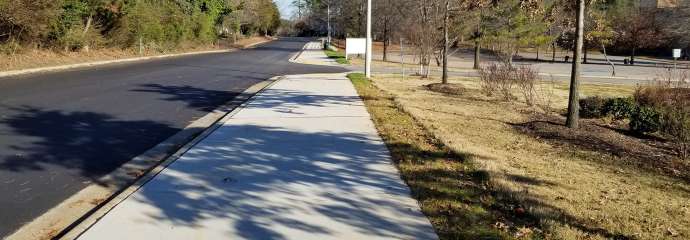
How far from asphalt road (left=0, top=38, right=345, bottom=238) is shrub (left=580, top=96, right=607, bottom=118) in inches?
338

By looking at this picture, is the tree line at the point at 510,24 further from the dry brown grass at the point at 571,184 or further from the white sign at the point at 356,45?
the dry brown grass at the point at 571,184

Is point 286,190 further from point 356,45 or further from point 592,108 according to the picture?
point 356,45

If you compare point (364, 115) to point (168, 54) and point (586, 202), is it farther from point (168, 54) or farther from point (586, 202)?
point (168, 54)

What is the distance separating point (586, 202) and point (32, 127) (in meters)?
8.56

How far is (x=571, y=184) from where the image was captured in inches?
253

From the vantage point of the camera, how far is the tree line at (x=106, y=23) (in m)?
25.2

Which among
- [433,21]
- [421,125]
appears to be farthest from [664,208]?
[433,21]

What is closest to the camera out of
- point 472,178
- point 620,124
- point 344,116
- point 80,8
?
point 472,178

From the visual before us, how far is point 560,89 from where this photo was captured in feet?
70.9

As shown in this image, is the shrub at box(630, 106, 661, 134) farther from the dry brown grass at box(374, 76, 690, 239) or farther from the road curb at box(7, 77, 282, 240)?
the road curb at box(7, 77, 282, 240)

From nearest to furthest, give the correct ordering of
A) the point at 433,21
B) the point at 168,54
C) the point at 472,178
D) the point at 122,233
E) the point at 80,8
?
the point at 122,233
the point at 472,178
the point at 433,21
the point at 80,8
the point at 168,54

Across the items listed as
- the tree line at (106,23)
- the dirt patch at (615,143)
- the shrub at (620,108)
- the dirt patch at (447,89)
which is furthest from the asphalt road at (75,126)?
the shrub at (620,108)

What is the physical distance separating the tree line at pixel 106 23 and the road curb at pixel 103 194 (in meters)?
19.4

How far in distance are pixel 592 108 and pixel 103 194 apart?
36.6 ft
